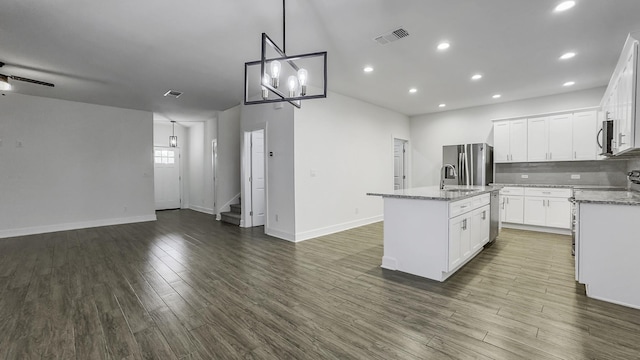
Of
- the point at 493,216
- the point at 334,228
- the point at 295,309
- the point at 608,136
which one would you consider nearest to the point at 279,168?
the point at 334,228

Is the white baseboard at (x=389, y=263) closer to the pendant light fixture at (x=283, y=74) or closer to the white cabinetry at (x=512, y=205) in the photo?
the pendant light fixture at (x=283, y=74)

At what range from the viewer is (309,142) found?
4910mm

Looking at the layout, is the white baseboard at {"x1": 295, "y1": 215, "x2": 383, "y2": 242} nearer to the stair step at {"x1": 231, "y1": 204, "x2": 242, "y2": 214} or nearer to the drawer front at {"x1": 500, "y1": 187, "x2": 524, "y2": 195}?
the stair step at {"x1": 231, "y1": 204, "x2": 242, "y2": 214}

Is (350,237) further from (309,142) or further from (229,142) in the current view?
(229,142)

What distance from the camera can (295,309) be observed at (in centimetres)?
238

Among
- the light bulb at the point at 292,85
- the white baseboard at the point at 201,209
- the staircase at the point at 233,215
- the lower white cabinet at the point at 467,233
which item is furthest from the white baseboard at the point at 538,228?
the white baseboard at the point at 201,209

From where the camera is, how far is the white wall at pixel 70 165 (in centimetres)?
532

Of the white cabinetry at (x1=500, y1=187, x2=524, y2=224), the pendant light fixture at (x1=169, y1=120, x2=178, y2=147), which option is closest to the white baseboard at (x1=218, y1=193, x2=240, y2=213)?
the pendant light fixture at (x1=169, y1=120, x2=178, y2=147)

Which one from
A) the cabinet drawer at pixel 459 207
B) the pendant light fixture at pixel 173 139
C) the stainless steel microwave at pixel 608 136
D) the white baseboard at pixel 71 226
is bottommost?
the white baseboard at pixel 71 226

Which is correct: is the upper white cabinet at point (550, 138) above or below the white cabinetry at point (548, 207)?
above

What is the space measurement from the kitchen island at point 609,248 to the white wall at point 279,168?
3715 millimetres

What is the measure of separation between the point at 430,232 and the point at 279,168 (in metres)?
2.99

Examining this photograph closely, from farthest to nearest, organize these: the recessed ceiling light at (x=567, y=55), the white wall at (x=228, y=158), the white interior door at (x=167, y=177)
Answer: the white interior door at (x=167, y=177), the white wall at (x=228, y=158), the recessed ceiling light at (x=567, y=55)

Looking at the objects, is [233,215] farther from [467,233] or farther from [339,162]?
[467,233]
